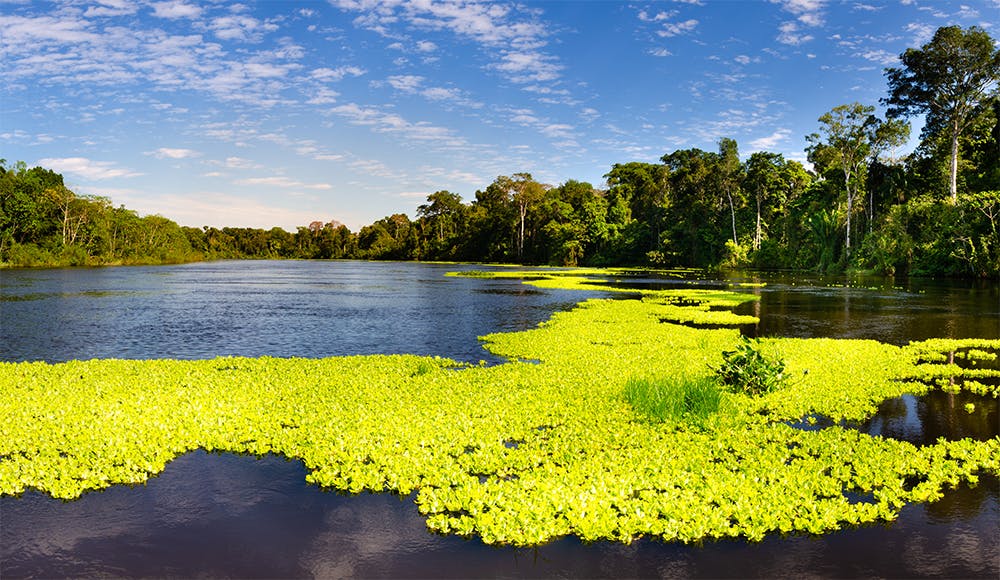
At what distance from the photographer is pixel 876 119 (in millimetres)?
83625

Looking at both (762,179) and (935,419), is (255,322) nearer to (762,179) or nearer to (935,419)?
(935,419)

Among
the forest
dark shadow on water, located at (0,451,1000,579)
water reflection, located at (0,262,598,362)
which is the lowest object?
dark shadow on water, located at (0,451,1000,579)

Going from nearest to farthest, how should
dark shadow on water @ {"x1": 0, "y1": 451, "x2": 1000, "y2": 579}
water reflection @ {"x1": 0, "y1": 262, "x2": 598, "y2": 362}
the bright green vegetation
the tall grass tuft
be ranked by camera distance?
dark shadow on water @ {"x1": 0, "y1": 451, "x2": 1000, "y2": 579}
the bright green vegetation
the tall grass tuft
water reflection @ {"x1": 0, "y1": 262, "x2": 598, "y2": 362}

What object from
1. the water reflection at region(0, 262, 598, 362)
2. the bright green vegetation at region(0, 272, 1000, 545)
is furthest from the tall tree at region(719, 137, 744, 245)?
the bright green vegetation at region(0, 272, 1000, 545)

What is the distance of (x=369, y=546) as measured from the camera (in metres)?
9.51

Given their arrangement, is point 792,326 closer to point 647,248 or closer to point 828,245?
point 828,245

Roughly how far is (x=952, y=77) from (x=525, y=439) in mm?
82944

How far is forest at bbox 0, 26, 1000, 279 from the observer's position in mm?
70438

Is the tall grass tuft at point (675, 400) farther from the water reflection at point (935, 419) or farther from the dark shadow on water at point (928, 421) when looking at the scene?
the water reflection at point (935, 419)

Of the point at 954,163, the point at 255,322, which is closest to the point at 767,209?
the point at 954,163

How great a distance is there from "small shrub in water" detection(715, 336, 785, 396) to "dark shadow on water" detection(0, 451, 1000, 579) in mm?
6436

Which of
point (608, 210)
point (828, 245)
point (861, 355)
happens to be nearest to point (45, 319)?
point (861, 355)

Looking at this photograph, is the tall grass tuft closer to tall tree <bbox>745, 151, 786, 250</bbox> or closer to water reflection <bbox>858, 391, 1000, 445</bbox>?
water reflection <bbox>858, 391, 1000, 445</bbox>

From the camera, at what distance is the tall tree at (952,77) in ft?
225
